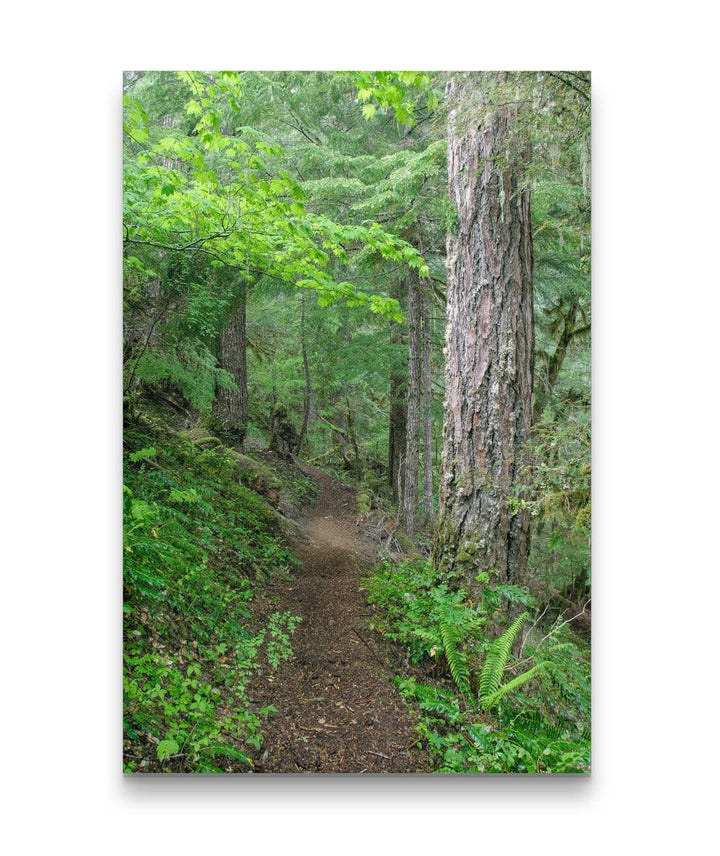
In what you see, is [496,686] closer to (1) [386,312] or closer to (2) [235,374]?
(1) [386,312]

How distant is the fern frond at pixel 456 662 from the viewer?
7.73 feet

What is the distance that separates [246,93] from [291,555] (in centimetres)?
265

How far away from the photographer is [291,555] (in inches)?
123

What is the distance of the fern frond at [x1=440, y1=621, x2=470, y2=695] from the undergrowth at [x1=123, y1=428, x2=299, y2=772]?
0.81 m

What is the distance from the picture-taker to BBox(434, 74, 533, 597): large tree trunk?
2.54 metres

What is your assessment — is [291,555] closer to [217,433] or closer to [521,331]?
[217,433]

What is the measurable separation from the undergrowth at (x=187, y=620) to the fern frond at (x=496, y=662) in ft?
3.28
